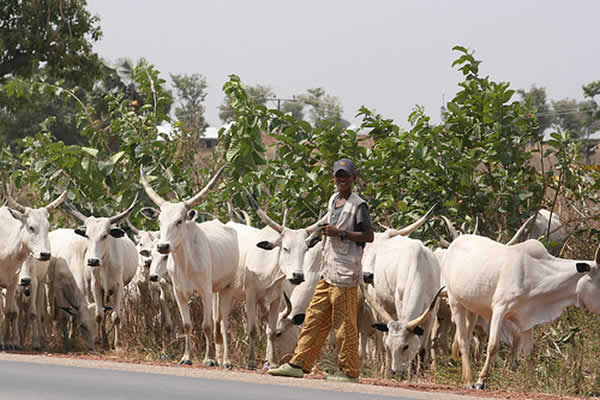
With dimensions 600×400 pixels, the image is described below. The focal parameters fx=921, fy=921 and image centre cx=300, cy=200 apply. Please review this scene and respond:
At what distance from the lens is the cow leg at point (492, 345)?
9.64m

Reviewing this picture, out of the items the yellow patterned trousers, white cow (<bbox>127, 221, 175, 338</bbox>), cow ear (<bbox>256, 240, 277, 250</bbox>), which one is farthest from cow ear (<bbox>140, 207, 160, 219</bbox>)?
the yellow patterned trousers

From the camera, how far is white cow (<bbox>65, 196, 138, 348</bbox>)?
12547 mm

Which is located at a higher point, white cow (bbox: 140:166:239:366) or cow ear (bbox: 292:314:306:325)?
white cow (bbox: 140:166:239:366)

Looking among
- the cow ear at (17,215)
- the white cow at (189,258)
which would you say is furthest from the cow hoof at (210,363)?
the cow ear at (17,215)

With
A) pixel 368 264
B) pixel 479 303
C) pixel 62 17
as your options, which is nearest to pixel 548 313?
pixel 479 303

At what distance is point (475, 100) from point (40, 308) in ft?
22.7

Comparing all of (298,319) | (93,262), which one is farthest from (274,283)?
(93,262)

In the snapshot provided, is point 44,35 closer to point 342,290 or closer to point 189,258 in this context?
point 189,258

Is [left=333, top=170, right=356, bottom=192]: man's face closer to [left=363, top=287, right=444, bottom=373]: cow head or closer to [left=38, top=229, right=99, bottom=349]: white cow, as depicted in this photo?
[left=363, top=287, right=444, bottom=373]: cow head

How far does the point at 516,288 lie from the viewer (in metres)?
9.95

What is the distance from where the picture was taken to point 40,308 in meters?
12.7

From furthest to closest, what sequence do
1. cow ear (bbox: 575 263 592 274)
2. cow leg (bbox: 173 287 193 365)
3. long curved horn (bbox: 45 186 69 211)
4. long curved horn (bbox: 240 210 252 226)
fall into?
long curved horn (bbox: 240 210 252 226) → long curved horn (bbox: 45 186 69 211) → cow leg (bbox: 173 287 193 365) → cow ear (bbox: 575 263 592 274)

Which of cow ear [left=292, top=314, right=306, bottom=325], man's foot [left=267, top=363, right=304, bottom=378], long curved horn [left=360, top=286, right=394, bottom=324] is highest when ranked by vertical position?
long curved horn [left=360, top=286, right=394, bottom=324]

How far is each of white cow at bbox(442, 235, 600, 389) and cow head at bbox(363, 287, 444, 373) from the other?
498 mm
